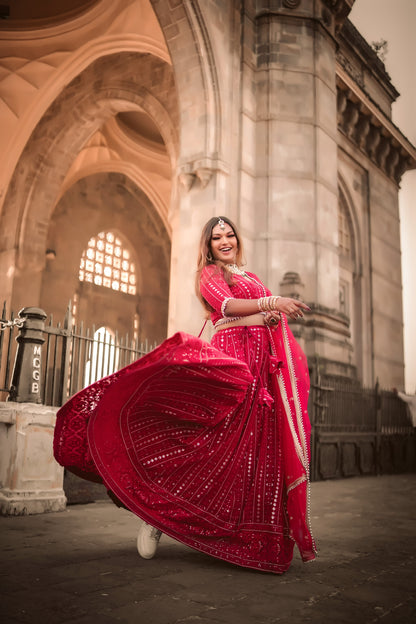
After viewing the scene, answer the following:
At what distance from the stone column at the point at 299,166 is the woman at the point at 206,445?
21.2 feet

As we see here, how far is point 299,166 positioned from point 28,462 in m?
7.13

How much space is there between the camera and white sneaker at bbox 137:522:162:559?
115 inches

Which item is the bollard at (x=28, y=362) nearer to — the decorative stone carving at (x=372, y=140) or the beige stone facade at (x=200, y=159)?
the beige stone facade at (x=200, y=159)

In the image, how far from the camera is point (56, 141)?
50.2ft

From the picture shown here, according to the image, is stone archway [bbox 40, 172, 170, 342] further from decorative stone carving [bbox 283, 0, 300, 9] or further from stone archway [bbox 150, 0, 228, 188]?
decorative stone carving [bbox 283, 0, 300, 9]

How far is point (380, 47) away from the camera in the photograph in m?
17.2

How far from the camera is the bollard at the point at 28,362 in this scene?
5195mm

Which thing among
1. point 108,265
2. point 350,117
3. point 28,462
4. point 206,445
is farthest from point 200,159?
point 108,265

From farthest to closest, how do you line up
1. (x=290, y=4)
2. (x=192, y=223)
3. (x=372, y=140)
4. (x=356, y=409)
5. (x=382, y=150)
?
(x=382, y=150), (x=372, y=140), (x=290, y=4), (x=356, y=409), (x=192, y=223)

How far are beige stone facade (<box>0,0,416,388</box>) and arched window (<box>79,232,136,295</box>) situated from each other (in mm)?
216

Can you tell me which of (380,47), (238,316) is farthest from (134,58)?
(238,316)

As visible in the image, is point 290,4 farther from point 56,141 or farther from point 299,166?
point 56,141

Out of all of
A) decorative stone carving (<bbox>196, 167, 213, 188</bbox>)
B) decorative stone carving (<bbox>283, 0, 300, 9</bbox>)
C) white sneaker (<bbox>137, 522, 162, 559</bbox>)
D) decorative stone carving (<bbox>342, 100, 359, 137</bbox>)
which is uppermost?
decorative stone carving (<bbox>342, 100, 359, 137</bbox>)

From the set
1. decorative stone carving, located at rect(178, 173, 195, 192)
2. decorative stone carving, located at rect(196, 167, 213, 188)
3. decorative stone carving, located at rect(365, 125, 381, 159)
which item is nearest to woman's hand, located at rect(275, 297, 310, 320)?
decorative stone carving, located at rect(196, 167, 213, 188)
